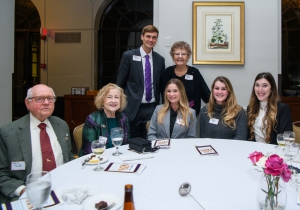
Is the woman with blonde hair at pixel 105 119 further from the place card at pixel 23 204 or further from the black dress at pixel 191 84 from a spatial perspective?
the place card at pixel 23 204

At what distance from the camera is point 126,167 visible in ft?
4.99

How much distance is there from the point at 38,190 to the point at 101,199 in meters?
0.27

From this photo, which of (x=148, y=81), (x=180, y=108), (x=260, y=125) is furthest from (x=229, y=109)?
(x=148, y=81)

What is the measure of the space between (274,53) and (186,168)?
2.75m

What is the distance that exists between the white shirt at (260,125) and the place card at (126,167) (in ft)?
4.74

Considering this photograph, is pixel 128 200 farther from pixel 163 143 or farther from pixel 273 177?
pixel 163 143

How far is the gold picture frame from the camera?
11.5 ft

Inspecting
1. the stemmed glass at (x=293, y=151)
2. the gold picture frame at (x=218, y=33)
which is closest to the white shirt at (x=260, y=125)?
the stemmed glass at (x=293, y=151)

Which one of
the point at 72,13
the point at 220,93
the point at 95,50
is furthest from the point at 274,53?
the point at 72,13

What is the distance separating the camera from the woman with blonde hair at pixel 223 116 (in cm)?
248

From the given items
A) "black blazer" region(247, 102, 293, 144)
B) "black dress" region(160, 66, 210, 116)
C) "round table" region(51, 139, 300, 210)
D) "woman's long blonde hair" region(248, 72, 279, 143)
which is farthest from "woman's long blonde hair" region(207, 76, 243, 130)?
"round table" region(51, 139, 300, 210)

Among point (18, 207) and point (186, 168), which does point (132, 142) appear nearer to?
point (186, 168)

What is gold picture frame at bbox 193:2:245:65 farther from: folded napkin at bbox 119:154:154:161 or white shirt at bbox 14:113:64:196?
white shirt at bbox 14:113:64:196

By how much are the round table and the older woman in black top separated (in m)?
1.30
